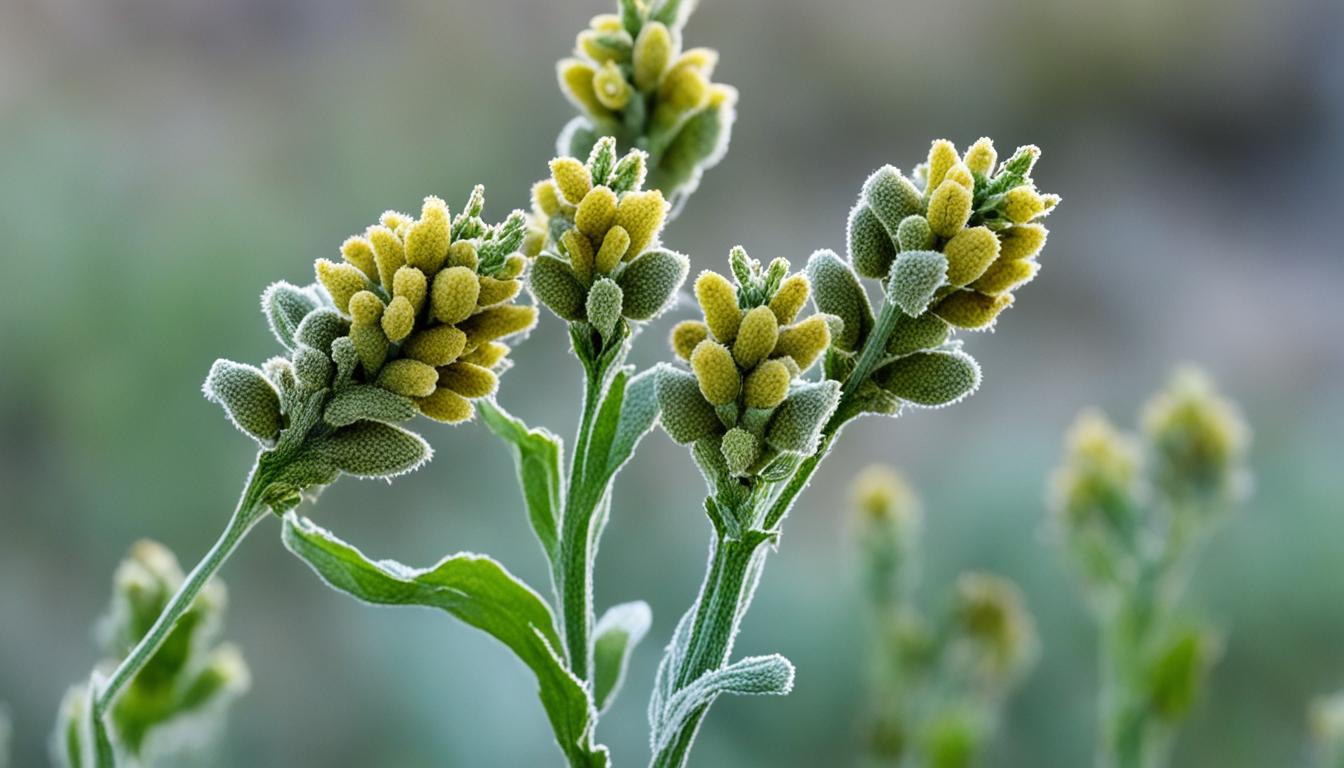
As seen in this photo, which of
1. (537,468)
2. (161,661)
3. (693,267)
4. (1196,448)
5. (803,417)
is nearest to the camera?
(803,417)

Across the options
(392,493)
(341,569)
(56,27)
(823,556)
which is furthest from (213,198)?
(341,569)

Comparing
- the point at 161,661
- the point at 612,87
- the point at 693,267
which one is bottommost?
the point at 161,661

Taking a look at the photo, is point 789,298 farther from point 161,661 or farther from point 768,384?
point 161,661

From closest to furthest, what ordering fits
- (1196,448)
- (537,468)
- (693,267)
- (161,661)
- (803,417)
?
(803,417) < (537,468) < (161,661) < (1196,448) < (693,267)

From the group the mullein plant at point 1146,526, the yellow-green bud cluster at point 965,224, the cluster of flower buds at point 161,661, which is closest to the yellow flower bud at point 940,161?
the yellow-green bud cluster at point 965,224

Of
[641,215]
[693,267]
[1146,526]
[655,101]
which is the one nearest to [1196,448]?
[1146,526]

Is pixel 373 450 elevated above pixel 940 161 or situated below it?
below

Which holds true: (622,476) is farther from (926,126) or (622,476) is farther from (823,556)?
(926,126)
